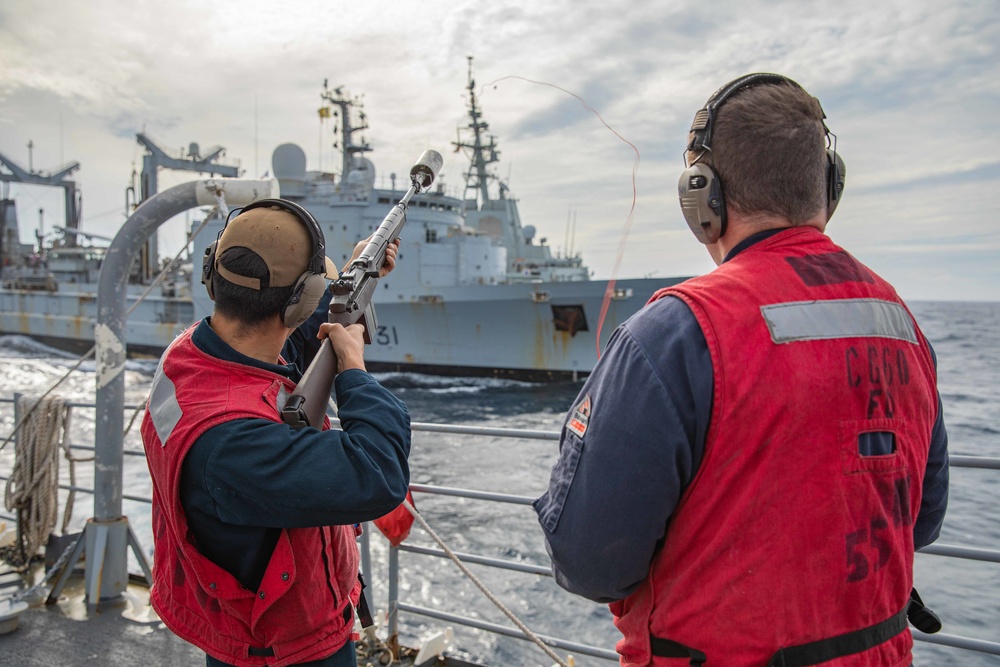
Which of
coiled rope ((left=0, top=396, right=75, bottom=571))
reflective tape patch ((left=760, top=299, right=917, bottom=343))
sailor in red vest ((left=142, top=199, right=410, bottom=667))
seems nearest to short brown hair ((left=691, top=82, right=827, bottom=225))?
reflective tape patch ((left=760, top=299, right=917, bottom=343))

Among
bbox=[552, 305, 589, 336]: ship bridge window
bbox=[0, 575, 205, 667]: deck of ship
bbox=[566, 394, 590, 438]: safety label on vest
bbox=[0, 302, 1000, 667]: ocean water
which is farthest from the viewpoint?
bbox=[552, 305, 589, 336]: ship bridge window

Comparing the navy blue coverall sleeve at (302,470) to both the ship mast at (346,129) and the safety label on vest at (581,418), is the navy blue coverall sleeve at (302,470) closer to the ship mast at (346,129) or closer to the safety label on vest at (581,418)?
the safety label on vest at (581,418)

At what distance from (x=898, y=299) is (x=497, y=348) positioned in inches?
783

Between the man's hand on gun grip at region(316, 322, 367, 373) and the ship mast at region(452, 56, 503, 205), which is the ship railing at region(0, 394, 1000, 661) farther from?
the ship mast at region(452, 56, 503, 205)

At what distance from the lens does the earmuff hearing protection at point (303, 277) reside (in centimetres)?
138

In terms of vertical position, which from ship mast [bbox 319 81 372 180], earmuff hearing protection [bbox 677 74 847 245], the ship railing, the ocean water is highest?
ship mast [bbox 319 81 372 180]

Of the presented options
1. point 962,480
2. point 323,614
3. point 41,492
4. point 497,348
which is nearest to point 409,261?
point 497,348

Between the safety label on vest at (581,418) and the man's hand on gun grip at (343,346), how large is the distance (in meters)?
0.49

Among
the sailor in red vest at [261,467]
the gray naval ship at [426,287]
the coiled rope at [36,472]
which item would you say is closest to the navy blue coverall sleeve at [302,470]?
the sailor in red vest at [261,467]

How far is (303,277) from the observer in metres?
1.39

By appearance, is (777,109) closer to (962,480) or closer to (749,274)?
(749,274)

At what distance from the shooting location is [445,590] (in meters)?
6.59

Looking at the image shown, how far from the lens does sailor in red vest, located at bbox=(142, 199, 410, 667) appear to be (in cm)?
120

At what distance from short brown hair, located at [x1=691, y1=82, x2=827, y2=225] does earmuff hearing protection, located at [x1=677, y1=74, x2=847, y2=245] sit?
0.05ft
